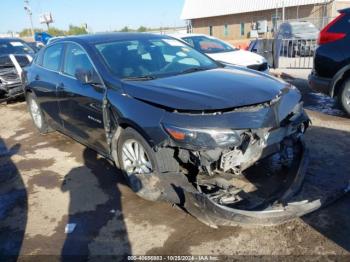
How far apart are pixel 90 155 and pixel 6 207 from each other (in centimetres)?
155

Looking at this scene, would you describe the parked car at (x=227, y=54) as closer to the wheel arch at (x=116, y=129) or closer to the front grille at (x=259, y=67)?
the front grille at (x=259, y=67)

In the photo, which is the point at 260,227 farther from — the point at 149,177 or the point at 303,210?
the point at 149,177

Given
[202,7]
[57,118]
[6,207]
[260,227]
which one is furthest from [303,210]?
[202,7]

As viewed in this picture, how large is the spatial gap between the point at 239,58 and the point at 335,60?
9.50 ft

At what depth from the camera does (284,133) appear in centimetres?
354

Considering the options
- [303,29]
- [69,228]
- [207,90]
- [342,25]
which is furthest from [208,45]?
[303,29]

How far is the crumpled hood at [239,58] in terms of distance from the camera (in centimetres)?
857

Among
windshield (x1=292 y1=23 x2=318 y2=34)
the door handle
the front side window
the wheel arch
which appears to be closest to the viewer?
the wheel arch

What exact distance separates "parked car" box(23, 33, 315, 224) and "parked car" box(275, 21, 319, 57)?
10.2 meters

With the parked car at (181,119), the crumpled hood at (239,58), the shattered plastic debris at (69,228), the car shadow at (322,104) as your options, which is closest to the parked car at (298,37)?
the crumpled hood at (239,58)

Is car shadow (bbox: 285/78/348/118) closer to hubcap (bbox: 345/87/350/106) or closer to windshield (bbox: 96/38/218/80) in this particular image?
hubcap (bbox: 345/87/350/106)

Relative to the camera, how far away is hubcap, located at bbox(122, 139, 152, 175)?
3.72 metres

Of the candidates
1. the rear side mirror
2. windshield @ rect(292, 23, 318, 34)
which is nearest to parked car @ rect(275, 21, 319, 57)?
windshield @ rect(292, 23, 318, 34)

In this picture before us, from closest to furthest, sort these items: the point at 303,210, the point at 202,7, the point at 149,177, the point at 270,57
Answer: the point at 303,210
the point at 149,177
the point at 270,57
the point at 202,7
